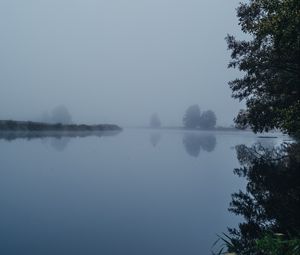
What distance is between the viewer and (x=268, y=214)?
15.7m

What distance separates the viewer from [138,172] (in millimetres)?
30984

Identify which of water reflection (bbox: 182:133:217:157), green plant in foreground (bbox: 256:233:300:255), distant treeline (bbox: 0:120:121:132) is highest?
distant treeline (bbox: 0:120:121:132)

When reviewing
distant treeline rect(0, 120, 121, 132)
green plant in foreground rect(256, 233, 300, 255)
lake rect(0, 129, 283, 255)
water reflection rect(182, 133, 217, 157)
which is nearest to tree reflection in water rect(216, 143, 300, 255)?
green plant in foreground rect(256, 233, 300, 255)

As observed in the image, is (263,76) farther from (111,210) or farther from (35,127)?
(35,127)

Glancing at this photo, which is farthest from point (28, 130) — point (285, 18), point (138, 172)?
point (285, 18)

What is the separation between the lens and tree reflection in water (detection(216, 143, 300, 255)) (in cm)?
927

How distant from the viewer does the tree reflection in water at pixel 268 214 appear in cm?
927

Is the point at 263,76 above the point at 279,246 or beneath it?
above

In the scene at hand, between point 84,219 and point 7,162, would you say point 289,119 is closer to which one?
point 84,219

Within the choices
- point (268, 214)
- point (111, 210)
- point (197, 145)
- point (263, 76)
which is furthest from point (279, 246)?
point (197, 145)

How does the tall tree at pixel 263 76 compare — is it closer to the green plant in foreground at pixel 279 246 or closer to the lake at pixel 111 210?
the lake at pixel 111 210

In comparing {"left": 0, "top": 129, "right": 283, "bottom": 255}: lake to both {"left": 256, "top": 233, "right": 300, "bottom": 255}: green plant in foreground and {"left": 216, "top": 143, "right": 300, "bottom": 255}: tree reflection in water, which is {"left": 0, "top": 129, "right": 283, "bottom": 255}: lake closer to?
{"left": 216, "top": 143, "right": 300, "bottom": 255}: tree reflection in water

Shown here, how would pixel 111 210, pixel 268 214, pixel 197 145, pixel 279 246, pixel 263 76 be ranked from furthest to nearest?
pixel 197 145 → pixel 263 76 → pixel 111 210 → pixel 268 214 → pixel 279 246

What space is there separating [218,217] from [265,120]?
20.8 m
